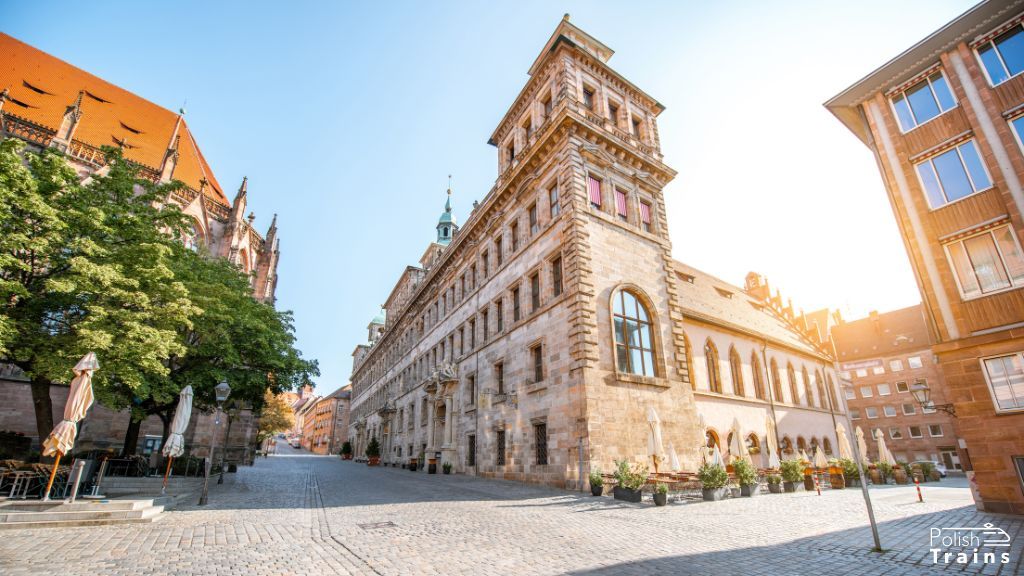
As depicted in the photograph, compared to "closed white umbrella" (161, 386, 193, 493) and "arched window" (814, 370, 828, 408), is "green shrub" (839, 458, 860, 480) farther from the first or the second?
"closed white umbrella" (161, 386, 193, 493)

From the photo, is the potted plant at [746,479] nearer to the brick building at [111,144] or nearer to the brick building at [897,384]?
the brick building at [111,144]

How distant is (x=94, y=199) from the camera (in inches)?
531

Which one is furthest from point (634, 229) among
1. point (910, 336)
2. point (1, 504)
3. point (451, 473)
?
point (910, 336)

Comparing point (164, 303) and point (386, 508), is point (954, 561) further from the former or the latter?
point (164, 303)

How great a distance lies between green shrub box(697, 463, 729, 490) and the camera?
553 inches

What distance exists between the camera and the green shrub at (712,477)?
1404cm

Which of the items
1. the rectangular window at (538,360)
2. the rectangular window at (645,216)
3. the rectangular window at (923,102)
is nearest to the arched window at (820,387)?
the rectangular window at (645,216)

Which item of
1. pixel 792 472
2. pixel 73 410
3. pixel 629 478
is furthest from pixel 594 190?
pixel 73 410

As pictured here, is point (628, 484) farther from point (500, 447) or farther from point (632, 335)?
point (500, 447)

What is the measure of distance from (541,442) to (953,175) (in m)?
16.7

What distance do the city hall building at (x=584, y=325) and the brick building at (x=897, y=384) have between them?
20.6 metres

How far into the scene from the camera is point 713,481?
1406 cm

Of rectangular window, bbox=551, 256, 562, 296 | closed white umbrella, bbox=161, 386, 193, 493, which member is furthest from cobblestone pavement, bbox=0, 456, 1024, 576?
rectangular window, bbox=551, 256, 562, 296

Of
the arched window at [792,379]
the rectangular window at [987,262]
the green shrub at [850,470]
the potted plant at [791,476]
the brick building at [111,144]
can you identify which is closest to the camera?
the rectangular window at [987,262]
